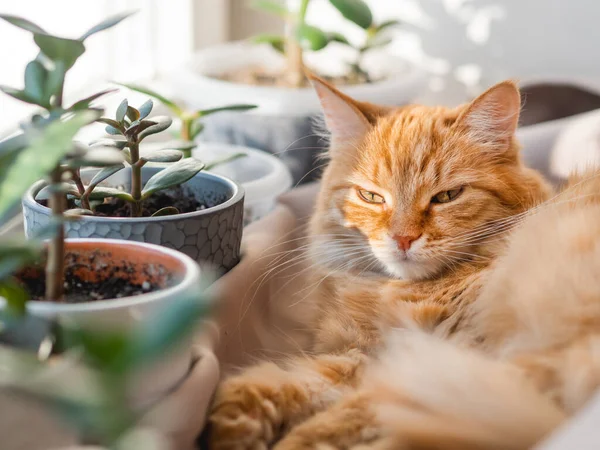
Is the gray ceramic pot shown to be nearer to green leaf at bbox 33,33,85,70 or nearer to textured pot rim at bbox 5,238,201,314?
textured pot rim at bbox 5,238,201,314

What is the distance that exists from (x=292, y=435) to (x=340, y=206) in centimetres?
57

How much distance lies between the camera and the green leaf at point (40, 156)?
616 millimetres

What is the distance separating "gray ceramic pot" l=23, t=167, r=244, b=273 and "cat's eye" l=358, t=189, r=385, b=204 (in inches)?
11.3

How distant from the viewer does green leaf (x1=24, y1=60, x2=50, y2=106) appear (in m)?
0.77

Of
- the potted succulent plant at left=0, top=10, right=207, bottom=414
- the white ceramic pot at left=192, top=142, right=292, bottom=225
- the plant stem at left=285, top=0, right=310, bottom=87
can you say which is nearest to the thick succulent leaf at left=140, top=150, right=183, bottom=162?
the potted succulent plant at left=0, top=10, right=207, bottom=414

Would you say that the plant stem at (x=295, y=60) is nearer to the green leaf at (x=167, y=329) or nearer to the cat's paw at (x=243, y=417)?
the cat's paw at (x=243, y=417)

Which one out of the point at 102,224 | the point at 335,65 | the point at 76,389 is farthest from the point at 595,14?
the point at 76,389

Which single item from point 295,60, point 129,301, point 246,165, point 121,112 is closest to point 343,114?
point 246,165

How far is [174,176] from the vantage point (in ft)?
3.37

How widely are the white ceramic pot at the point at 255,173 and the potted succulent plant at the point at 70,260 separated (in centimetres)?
58

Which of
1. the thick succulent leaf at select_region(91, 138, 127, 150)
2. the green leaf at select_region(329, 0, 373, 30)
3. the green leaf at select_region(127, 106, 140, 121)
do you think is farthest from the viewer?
the green leaf at select_region(329, 0, 373, 30)

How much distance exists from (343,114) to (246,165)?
404mm

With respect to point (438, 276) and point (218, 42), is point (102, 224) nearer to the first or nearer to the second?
point (438, 276)

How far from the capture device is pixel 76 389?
0.55 m
